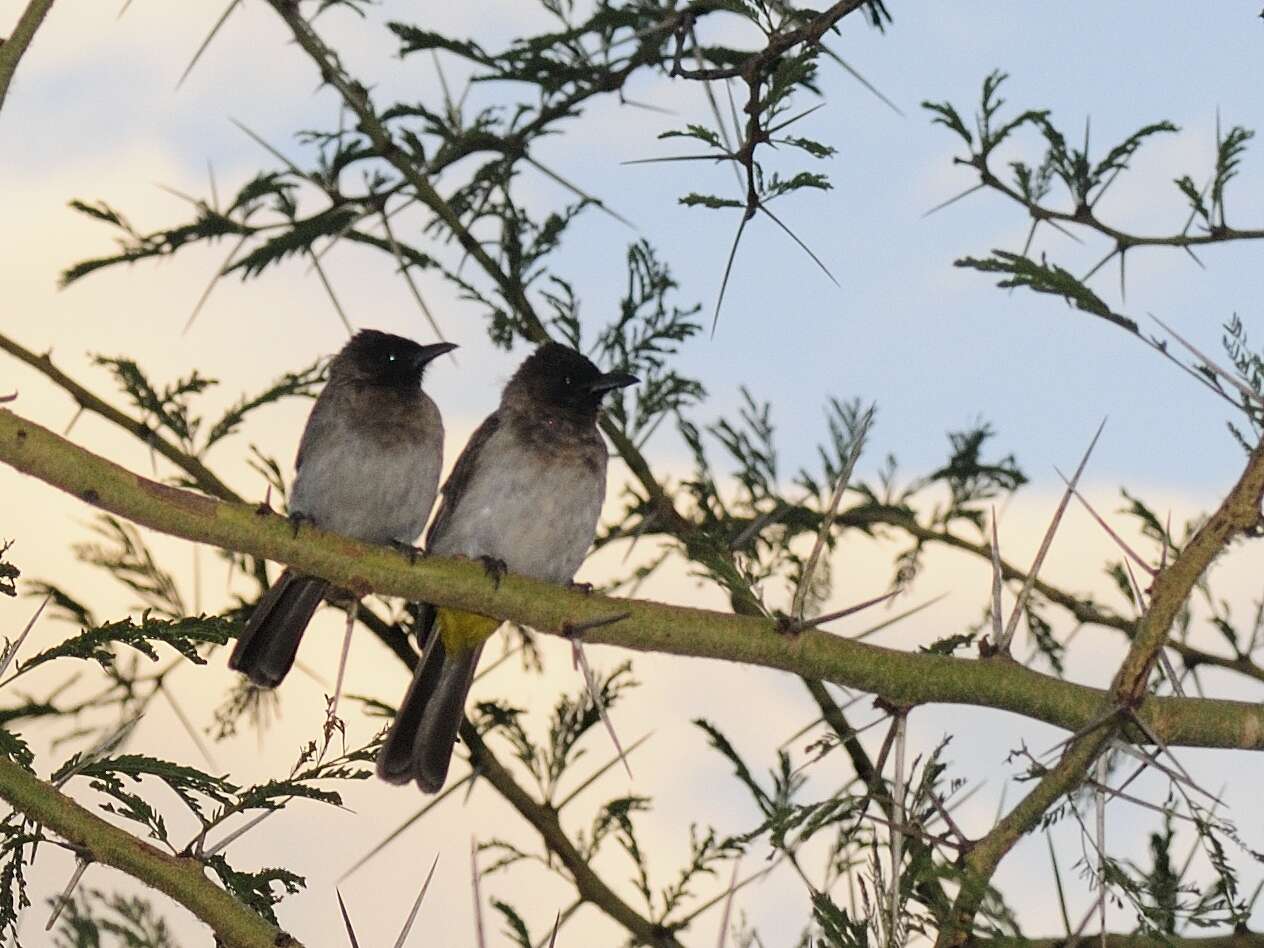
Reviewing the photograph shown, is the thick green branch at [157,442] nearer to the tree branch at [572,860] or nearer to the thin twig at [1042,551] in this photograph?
the tree branch at [572,860]

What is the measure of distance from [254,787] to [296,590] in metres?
2.14

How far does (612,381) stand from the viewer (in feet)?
19.8

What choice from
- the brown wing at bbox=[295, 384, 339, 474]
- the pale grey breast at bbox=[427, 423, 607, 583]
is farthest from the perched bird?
the brown wing at bbox=[295, 384, 339, 474]

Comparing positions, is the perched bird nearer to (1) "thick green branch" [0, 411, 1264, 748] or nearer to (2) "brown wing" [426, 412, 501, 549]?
(2) "brown wing" [426, 412, 501, 549]

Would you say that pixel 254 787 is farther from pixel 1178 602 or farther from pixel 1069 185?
pixel 1069 185

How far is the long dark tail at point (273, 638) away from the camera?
5844 millimetres

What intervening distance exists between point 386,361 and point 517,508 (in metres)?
1.02

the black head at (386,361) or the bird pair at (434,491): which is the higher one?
the black head at (386,361)

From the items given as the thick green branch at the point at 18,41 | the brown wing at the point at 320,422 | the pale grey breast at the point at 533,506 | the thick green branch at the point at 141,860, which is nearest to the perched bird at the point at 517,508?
the pale grey breast at the point at 533,506

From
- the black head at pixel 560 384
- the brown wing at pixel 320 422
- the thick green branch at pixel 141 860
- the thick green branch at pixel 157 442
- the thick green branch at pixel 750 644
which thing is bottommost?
the thick green branch at pixel 141 860

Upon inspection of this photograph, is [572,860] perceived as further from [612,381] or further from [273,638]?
[612,381]

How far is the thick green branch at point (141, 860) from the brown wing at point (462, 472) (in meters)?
2.88

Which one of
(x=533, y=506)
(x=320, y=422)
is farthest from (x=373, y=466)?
(x=533, y=506)

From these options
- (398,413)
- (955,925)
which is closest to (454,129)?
(398,413)
